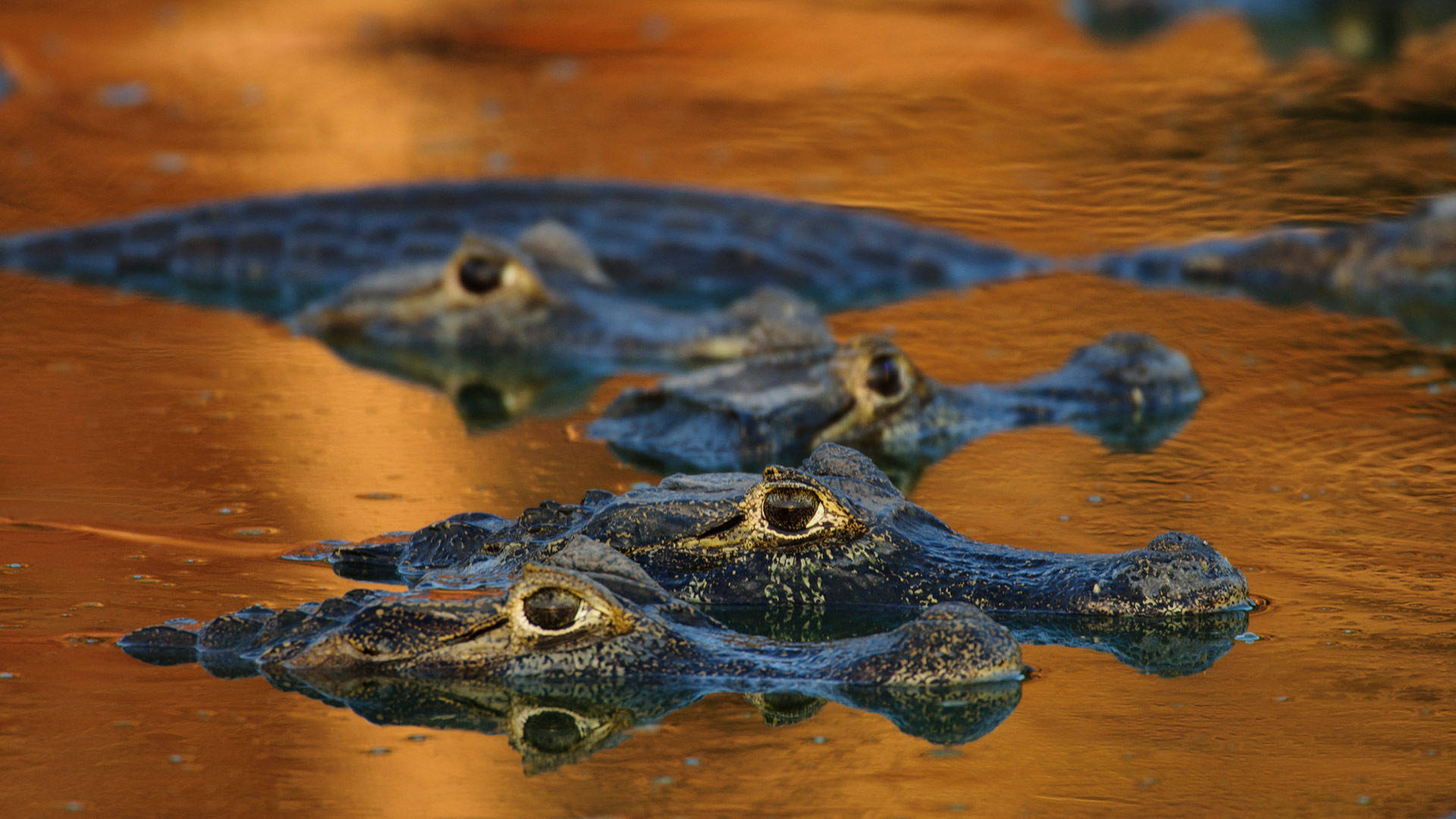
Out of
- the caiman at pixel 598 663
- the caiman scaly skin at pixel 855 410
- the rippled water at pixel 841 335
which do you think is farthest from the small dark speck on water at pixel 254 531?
the caiman scaly skin at pixel 855 410

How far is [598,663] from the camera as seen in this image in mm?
3965

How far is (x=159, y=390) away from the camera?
7.23m

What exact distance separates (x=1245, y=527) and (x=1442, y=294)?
4.11m

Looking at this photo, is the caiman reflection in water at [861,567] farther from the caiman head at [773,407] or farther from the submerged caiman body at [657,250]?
the submerged caiman body at [657,250]

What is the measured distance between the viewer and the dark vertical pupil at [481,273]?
818cm

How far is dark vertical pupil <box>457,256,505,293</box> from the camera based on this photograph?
26.8 feet

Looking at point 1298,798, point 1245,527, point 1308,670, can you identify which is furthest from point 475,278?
point 1298,798

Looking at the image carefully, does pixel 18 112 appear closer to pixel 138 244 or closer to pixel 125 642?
pixel 138 244

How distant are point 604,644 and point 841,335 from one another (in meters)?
4.53

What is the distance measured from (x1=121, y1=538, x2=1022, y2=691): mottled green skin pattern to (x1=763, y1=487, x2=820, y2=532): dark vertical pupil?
1.24 feet

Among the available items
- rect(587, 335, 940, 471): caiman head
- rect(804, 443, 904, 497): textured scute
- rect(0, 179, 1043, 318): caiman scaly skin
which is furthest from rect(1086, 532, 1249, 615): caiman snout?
rect(0, 179, 1043, 318): caiman scaly skin

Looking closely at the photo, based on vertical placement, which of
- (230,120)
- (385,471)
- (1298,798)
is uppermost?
(230,120)

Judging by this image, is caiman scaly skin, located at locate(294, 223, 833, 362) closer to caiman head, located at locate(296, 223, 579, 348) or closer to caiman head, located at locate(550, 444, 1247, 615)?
caiman head, located at locate(296, 223, 579, 348)

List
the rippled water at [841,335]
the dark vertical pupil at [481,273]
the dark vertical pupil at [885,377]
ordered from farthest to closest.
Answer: the dark vertical pupil at [481,273] < the dark vertical pupil at [885,377] < the rippled water at [841,335]
